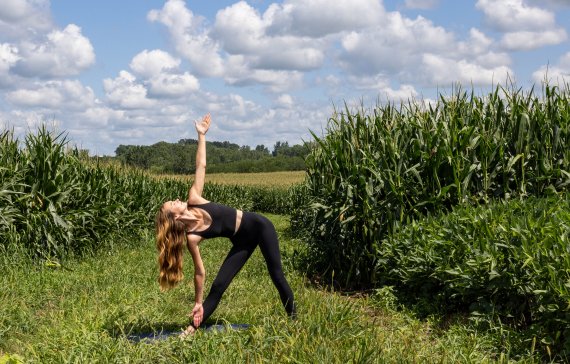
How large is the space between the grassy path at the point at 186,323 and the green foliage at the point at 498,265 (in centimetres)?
58

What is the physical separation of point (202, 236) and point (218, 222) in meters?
0.21

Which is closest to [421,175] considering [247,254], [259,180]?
[247,254]

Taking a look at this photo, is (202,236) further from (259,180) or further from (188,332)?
(259,180)

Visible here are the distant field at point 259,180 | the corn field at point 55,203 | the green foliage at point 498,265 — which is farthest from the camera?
the distant field at point 259,180

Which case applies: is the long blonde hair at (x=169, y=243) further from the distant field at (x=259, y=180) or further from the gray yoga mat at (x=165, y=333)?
the distant field at (x=259, y=180)

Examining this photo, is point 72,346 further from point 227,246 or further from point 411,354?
point 227,246

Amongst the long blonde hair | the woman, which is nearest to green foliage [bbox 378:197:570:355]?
the woman

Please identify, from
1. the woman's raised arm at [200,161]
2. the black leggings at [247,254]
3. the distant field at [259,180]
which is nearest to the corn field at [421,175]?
the black leggings at [247,254]

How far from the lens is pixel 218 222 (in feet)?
19.6

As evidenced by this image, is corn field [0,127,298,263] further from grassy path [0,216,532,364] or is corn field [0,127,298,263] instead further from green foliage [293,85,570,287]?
green foliage [293,85,570,287]

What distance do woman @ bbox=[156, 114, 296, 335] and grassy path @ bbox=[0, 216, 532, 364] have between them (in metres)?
0.36

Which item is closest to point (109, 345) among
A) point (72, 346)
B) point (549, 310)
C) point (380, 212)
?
point (72, 346)

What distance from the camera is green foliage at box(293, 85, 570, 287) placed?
29.3 ft

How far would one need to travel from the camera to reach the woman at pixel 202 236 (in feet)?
19.0
